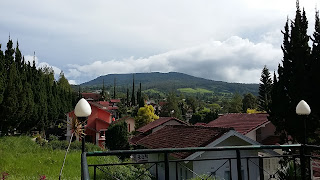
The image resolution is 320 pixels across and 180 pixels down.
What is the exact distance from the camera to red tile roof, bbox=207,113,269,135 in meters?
16.1

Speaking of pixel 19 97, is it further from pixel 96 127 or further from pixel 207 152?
pixel 96 127

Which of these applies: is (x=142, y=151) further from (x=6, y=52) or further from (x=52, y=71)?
(x=52, y=71)

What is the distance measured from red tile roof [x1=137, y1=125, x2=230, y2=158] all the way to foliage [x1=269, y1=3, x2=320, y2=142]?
2.26 meters

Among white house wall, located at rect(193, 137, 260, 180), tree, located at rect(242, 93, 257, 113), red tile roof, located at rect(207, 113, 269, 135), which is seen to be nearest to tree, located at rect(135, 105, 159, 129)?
red tile roof, located at rect(207, 113, 269, 135)

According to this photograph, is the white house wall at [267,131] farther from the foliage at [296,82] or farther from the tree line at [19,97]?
the tree line at [19,97]

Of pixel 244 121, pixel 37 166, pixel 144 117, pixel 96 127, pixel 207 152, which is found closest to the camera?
pixel 37 166

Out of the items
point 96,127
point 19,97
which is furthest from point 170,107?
point 19,97

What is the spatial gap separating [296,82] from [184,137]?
15.4 ft

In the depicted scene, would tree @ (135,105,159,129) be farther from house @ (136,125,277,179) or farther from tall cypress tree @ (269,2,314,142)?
tall cypress tree @ (269,2,314,142)

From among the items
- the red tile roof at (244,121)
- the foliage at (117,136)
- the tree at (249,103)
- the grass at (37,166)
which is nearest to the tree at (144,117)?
the foliage at (117,136)

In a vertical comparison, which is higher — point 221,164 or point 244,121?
point 244,121

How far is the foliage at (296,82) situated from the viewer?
9.48m

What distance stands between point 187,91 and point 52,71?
4873 inches

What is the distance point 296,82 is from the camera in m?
9.96
